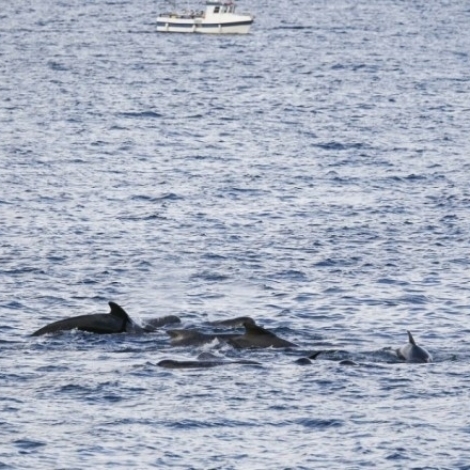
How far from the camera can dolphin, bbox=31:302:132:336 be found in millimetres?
35094

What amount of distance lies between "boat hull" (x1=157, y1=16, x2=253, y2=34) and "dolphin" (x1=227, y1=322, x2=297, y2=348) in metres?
118

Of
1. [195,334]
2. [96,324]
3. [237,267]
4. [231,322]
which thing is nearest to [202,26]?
[237,267]

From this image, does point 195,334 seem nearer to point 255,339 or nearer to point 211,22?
point 255,339

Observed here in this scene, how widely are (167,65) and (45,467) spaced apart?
94.6 metres

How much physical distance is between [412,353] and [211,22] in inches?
4678

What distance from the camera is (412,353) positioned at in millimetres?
33312

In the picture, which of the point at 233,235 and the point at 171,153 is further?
the point at 171,153

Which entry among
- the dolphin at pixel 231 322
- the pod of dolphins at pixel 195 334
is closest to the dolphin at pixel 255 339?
the pod of dolphins at pixel 195 334

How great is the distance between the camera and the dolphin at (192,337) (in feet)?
112

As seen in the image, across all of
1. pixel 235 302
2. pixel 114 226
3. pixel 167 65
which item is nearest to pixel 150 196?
pixel 114 226

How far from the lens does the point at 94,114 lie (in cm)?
8375

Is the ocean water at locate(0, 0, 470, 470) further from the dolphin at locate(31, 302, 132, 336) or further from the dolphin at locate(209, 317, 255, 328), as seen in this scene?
the dolphin at locate(209, 317, 255, 328)

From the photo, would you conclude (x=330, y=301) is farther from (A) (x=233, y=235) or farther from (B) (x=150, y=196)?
(B) (x=150, y=196)

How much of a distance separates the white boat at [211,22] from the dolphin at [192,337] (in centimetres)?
11596
